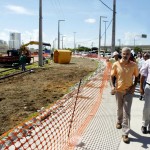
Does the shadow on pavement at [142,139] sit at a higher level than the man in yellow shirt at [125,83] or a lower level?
lower

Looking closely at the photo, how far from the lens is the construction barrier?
5.42 metres

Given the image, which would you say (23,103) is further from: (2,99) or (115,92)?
(115,92)

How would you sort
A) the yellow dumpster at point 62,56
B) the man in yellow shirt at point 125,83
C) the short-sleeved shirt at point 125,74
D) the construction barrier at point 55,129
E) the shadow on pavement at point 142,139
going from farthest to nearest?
the yellow dumpster at point 62,56 → the short-sleeved shirt at point 125,74 → the man in yellow shirt at point 125,83 → the shadow on pavement at point 142,139 → the construction barrier at point 55,129

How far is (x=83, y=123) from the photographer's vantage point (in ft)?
23.5

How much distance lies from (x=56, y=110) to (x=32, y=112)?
1143 mm

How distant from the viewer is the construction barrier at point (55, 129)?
5422mm

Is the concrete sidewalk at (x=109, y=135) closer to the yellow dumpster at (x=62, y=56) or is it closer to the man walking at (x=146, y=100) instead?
the man walking at (x=146, y=100)

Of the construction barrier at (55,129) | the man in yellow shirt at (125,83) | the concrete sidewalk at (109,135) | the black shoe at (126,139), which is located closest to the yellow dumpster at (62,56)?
the construction barrier at (55,129)

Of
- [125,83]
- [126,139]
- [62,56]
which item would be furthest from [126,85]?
[62,56]

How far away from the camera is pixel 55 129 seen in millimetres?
6387

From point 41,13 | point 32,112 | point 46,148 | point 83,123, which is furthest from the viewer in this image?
point 41,13

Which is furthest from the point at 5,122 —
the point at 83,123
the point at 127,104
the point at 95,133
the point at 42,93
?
the point at 42,93

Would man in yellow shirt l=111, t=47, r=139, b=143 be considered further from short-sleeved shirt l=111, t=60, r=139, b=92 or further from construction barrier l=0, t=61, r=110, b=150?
construction barrier l=0, t=61, r=110, b=150

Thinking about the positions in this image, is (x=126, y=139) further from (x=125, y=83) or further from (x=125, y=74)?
(x=125, y=74)
